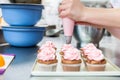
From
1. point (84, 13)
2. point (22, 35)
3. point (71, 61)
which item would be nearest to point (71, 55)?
point (71, 61)

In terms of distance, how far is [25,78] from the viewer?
0.70 metres

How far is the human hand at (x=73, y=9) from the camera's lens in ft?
3.06

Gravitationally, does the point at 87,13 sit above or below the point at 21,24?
above

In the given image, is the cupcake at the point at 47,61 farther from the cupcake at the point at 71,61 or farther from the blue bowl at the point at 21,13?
the blue bowl at the point at 21,13

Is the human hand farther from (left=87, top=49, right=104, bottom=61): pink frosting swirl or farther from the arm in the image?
(left=87, top=49, right=104, bottom=61): pink frosting swirl

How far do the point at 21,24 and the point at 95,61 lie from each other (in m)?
0.67

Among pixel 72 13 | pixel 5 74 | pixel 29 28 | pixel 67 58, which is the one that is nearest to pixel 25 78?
pixel 5 74

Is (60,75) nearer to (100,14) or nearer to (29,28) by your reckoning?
(100,14)

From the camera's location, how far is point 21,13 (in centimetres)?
138

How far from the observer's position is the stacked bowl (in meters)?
1.38

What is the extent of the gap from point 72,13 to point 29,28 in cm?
50

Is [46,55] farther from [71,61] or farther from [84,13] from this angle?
[84,13]

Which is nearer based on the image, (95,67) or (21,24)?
(95,67)

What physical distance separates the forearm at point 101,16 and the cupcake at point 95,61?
0.13 meters
